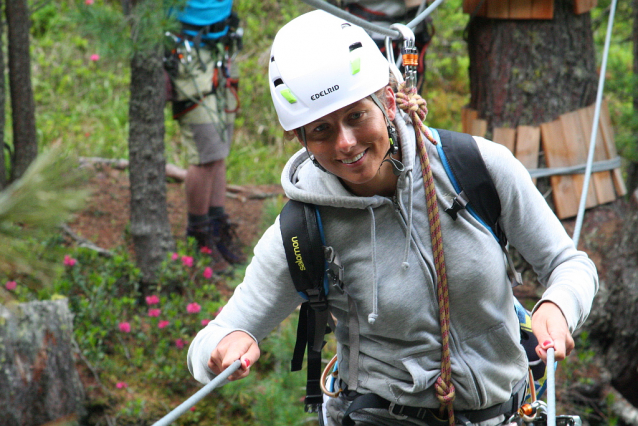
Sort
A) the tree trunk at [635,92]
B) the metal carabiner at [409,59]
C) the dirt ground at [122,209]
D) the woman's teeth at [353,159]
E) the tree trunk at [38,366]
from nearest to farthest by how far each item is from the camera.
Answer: the woman's teeth at [353,159], the metal carabiner at [409,59], the tree trunk at [38,366], the tree trunk at [635,92], the dirt ground at [122,209]

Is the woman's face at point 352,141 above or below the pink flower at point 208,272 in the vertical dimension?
above

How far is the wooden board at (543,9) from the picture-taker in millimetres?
3846

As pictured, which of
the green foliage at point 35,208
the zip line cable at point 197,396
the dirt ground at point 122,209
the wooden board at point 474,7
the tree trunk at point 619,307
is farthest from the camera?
the dirt ground at point 122,209

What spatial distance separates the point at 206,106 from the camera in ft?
14.3

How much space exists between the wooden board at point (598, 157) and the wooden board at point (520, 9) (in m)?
0.67

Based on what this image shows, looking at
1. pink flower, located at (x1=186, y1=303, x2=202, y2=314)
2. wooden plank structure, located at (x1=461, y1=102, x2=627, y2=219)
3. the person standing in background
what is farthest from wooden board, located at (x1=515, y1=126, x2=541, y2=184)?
pink flower, located at (x1=186, y1=303, x2=202, y2=314)

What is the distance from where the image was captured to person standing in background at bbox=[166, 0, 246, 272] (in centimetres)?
437

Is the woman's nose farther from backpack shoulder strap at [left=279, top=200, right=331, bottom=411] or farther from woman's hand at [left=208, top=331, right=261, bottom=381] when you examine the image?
woman's hand at [left=208, top=331, right=261, bottom=381]

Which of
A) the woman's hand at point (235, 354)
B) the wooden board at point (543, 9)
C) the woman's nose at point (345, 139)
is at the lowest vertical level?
the woman's hand at point (235, 354)

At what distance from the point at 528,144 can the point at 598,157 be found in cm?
43

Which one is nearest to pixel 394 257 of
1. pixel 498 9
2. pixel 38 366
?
pixel 38 366

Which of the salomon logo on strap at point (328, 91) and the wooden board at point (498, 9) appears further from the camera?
the wooden board at point (498, 9)

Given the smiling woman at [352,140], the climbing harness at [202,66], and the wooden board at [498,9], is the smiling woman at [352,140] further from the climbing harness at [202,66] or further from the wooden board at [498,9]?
the climbing harness at [202,66]

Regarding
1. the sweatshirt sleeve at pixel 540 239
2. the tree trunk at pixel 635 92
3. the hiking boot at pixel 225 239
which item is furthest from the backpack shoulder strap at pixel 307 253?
the tree trunk at pixel 635 92
